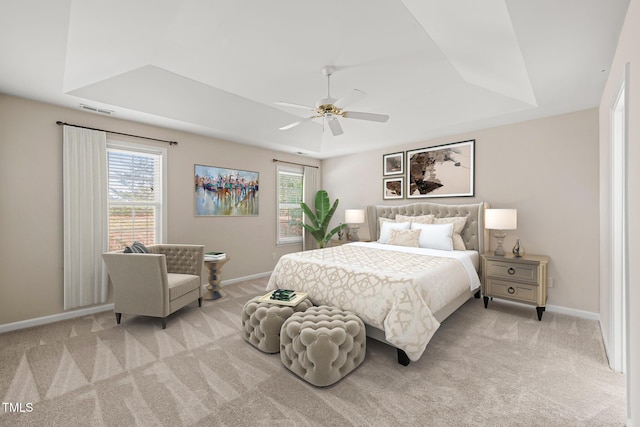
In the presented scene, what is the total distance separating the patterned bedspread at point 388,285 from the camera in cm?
229

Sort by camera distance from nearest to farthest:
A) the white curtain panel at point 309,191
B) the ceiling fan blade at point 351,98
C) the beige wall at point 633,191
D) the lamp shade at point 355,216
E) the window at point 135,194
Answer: the beige wall at point 633,191 < the ceiling fan blade at point 351,98 < the window at point 135,194 < the lamp shade at point 355,216 < the white curtain panel at point 309,191

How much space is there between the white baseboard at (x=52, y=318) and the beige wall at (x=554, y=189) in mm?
5653

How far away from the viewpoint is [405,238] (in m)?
4.29

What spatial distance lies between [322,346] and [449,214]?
3.36 meters

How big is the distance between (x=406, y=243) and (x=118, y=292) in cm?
392

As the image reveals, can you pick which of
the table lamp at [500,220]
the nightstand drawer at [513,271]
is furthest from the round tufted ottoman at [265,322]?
the table lamp at [500,220]

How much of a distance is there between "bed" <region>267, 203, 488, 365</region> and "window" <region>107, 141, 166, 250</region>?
220cm

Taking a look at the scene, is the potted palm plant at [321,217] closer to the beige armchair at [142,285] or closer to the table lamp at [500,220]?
the table lamp at [500,220]

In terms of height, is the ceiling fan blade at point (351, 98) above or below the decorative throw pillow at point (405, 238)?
above

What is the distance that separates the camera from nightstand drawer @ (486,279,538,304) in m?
3.34

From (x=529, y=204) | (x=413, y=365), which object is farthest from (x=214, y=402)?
(x=529, y=204)

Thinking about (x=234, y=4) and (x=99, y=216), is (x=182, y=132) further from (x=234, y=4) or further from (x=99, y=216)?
(x=234, y=4)

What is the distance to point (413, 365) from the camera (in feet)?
7.75

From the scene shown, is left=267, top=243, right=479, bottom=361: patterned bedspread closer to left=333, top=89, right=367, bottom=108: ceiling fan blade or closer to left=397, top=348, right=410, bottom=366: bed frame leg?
left=397, top=348, right=410, bottom=366: bed frame leg
